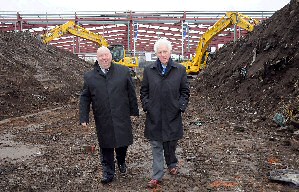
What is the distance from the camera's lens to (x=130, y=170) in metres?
5.98

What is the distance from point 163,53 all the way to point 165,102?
25.3 inches

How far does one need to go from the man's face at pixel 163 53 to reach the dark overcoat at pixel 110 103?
0.55 meters

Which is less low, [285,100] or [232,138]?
[285,100]

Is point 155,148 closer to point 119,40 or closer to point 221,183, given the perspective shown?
point 221,183

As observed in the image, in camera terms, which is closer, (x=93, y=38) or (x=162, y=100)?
(x=162, y=100)

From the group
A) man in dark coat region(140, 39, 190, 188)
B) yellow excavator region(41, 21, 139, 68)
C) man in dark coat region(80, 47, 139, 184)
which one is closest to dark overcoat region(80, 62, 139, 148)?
man in dark coat region(80, 47, 139, 184)

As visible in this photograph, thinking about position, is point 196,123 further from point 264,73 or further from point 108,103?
point 108,103

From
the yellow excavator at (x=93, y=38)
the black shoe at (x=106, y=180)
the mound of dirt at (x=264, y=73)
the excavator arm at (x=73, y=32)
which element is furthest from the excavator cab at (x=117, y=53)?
the black shoe at (x=106, y=180)

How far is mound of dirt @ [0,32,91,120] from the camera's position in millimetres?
13828

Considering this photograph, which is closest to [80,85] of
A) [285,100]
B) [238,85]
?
[238,85]

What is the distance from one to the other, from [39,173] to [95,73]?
1.99m

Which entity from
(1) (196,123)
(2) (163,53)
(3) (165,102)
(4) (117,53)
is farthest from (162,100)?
(4) (117,53)

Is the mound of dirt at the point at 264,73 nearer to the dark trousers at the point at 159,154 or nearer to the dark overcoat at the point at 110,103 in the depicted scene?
the dark trousers at the point at 159,154

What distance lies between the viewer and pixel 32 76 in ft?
56.4
